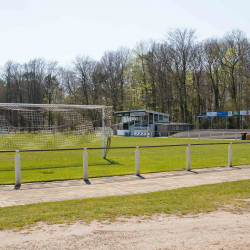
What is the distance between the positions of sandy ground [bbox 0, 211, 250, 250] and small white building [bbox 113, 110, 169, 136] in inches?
1893

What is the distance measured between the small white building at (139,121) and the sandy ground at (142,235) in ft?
158

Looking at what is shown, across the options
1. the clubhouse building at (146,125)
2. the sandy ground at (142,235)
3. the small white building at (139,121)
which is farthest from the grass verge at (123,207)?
the small white building at (139,121)

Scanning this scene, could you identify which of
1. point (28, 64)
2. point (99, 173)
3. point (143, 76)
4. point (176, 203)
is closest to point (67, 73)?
point (28, 64)

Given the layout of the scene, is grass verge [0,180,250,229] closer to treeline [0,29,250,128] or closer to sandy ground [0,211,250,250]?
sandy ground [0,211,250,250]

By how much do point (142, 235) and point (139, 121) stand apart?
54.6 m

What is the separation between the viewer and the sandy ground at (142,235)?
12.7ft

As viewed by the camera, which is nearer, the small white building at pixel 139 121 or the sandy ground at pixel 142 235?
the sandy ground at pixel 142 235

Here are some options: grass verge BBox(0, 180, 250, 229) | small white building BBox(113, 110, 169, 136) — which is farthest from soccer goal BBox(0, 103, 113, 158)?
small white building BBox(113, 110, 169, 136)

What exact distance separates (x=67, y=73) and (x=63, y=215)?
2410 inches

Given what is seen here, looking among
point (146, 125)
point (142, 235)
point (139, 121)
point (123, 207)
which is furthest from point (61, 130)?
point (139, 121)

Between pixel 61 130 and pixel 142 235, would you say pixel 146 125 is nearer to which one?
pixel 61 130

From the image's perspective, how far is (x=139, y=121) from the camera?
193 feet

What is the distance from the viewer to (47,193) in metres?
7.45

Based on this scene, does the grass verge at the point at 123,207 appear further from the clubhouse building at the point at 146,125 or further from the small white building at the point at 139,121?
the small white building at the point at 139,121
